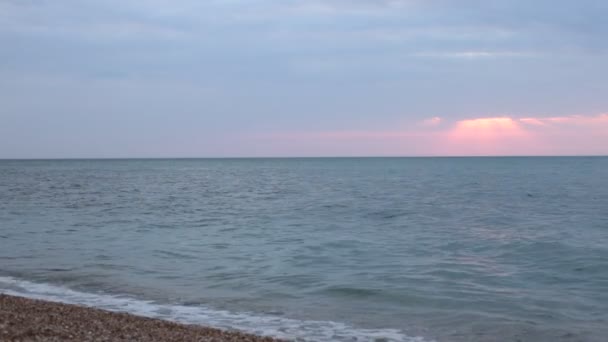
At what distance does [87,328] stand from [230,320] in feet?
10.7

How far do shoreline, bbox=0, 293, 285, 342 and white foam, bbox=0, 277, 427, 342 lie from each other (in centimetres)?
106

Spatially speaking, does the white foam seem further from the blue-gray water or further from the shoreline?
the shoreline

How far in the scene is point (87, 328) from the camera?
9.61 meters

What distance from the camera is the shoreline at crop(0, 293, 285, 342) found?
29.5 feet

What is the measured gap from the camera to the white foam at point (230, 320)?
1128 cm

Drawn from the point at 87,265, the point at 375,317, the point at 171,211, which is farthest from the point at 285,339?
the point at 171,211

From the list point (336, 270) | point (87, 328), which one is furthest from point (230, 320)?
point (336, 270)

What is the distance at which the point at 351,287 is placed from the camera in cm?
1561

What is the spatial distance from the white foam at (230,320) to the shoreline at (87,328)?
41.8 inches

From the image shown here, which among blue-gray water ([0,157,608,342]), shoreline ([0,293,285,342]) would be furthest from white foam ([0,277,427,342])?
shoreline ([0,293,285,342])

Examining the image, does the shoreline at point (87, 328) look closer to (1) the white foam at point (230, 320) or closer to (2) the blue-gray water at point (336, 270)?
(1) the white foam at point (230, 320)

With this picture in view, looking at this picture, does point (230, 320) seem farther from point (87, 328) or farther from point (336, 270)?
point (336, 270)

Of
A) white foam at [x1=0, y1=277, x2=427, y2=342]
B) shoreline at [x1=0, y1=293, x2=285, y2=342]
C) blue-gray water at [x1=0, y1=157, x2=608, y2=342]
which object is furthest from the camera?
blue-gray water at [x1=0, y1=157, x2=608, y2=342]

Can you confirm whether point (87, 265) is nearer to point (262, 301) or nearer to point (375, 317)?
point (262, 301)
